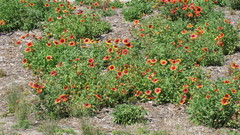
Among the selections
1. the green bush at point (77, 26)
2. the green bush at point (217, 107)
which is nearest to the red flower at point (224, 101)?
the green bush at point (217, 107)

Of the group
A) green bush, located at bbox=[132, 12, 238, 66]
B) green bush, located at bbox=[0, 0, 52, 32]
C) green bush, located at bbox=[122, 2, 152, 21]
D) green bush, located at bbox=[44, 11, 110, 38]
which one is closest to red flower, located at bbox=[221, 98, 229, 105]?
green bush, located at bbox=[132, 12, 238, 66]

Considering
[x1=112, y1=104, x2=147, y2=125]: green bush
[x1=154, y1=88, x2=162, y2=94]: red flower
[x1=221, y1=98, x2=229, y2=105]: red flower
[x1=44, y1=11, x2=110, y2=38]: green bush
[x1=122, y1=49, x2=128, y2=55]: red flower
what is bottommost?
[x1=112, y1=104, x2=147, y2=125]: green bush

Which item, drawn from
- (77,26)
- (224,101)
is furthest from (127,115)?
(77,26)

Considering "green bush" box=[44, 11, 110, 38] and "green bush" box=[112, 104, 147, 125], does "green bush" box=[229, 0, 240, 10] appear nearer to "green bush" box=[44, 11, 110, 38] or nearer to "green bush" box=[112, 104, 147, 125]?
"green bush" box=[44, 11, 110, 38]

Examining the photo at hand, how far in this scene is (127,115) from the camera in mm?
6438

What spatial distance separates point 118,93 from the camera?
7.26 m

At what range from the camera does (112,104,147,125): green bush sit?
641 centimetres

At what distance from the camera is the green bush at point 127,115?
6.41m

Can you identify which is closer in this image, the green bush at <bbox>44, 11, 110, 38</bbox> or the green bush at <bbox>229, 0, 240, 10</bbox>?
the green bush at <bbox>44, 11, 110, 38</bbox>

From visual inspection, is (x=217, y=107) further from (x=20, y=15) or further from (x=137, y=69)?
(x=20, y=15)

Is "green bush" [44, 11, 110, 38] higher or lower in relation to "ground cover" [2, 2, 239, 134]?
higher

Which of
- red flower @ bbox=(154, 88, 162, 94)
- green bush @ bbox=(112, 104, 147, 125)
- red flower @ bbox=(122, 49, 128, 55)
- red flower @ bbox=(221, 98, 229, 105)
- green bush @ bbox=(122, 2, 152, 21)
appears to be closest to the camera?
red flower @ bbox=(221, 98, 229, 105)

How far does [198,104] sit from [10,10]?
5845 millimetres

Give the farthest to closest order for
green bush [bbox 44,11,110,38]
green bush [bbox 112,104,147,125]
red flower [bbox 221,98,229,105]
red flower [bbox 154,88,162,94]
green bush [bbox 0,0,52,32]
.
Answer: green bush [bbox 0,0,52,32] < green bush [bbox 44,11,110,38] < red flower [bbox 154,88,162,94] < green bush [bbox 112,104,147,125] < red flower [bbox 221,98,229,105]
